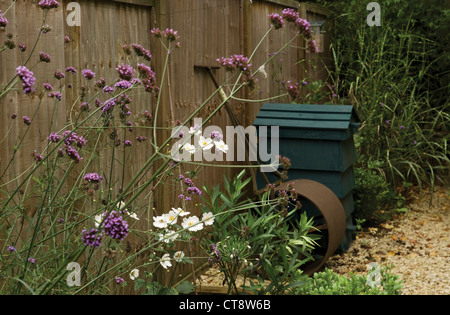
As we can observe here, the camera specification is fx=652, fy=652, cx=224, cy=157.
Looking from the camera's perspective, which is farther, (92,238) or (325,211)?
(325,211)

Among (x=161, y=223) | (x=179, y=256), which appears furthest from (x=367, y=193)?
(x=161, y=223)

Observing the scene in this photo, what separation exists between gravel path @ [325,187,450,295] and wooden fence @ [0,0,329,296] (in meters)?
1.28

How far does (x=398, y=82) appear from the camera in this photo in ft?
24.6

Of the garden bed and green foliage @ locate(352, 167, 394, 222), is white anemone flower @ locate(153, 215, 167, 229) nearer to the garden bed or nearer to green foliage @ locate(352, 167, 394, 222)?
the garden bed

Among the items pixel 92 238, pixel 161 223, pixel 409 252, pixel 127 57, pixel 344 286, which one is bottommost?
pixel 409 252

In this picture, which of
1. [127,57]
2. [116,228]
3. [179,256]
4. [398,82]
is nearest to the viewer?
[116,228]

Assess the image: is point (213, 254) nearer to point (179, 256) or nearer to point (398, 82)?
point (179, 256)

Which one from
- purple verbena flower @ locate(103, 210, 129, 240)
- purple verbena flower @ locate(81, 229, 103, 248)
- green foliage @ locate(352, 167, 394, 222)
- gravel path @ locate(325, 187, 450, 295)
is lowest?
gravel path @ locate(325, 187, 450, 295)

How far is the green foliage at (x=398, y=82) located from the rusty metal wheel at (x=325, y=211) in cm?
162

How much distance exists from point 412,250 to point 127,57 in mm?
3419

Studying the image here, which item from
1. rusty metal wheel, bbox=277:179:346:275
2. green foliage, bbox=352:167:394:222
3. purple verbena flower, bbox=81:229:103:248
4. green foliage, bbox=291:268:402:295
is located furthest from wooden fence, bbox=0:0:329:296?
green foliage, bbox=352:167:394:222

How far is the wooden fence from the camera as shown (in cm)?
279

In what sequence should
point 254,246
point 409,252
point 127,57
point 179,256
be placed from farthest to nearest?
1. point 409,252
2. point 254,246
3. point 127,57
4. point 179,256
